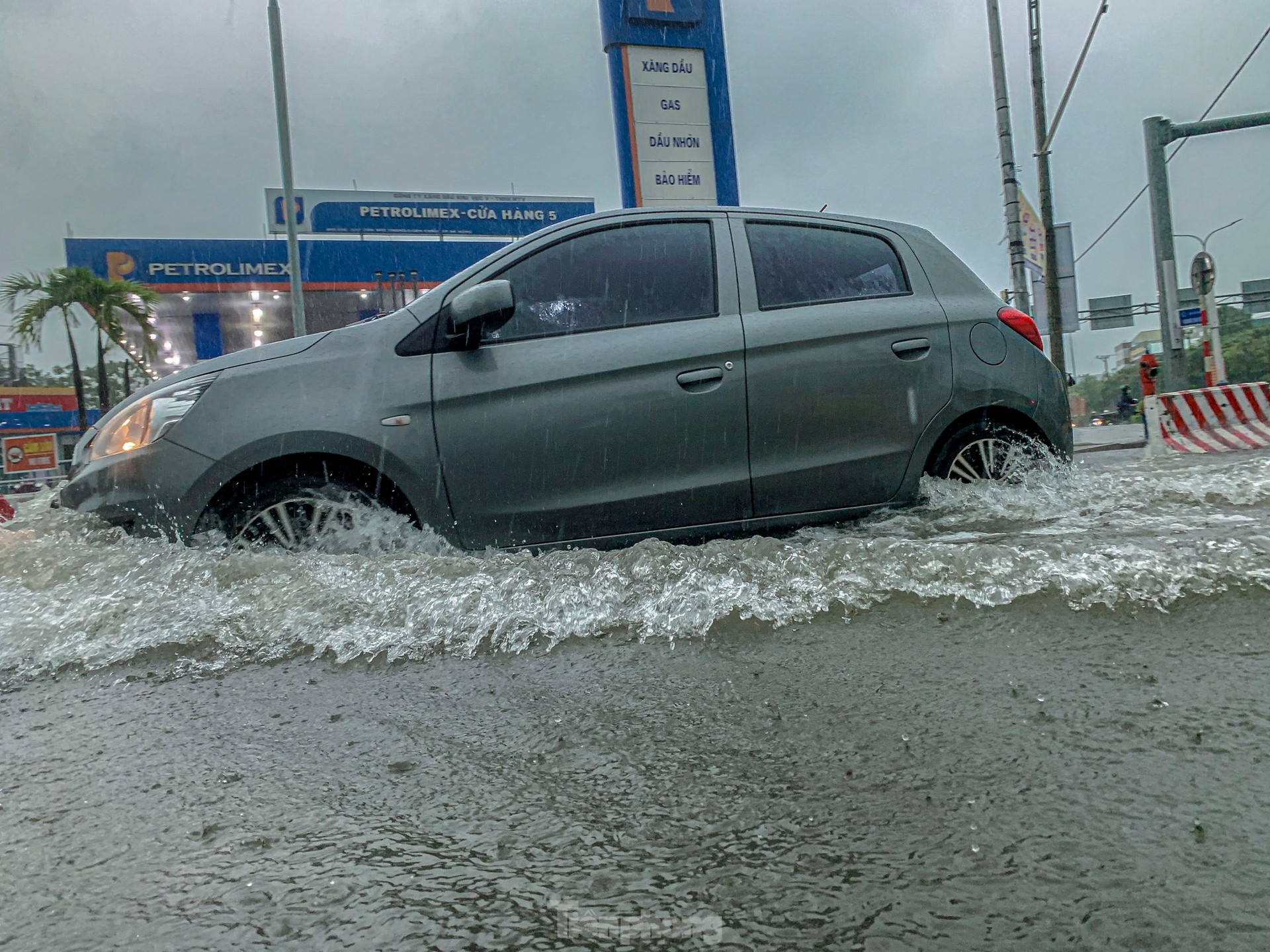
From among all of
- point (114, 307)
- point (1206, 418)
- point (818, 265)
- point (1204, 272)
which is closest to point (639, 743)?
point (818, 265)

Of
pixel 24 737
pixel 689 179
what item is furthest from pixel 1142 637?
pixel 689 179

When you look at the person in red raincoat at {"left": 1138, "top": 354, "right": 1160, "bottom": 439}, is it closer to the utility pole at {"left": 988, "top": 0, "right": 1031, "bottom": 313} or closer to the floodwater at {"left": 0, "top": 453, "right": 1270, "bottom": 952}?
the utility pole at {"left": 988, "top": 0, "right": 1031, "bottom": 313}

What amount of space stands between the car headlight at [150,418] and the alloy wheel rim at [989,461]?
3.16 metres

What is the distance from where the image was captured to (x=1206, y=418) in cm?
1071

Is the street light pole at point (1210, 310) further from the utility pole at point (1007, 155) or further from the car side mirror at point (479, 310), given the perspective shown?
the car side mirror at point (479, 310)

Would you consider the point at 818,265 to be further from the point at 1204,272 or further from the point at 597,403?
the point at 1204,272

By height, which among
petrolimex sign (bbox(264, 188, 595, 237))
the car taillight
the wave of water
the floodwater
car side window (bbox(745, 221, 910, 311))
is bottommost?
the floodwater

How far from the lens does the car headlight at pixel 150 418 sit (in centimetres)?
349

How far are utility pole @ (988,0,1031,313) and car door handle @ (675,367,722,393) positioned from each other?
14258 millimetres

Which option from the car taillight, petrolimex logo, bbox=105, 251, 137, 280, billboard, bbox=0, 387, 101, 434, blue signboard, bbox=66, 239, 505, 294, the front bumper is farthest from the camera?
billboard, bbox=0, 387, 101, 434

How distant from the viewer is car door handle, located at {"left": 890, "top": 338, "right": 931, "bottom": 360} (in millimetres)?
4160

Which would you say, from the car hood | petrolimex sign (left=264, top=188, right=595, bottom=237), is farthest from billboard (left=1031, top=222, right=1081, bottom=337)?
the car hood

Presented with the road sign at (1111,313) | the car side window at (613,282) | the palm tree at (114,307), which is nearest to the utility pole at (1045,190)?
the car side window at (613,282)

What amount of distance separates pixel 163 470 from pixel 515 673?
179 cm
